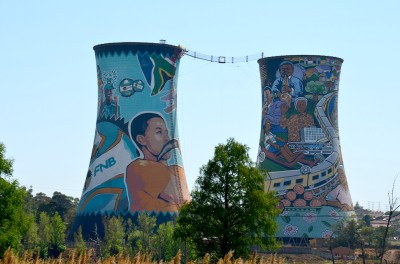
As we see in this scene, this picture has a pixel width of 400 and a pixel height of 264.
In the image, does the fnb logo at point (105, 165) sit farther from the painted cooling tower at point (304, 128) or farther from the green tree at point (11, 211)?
the green tree at point (11, 211)

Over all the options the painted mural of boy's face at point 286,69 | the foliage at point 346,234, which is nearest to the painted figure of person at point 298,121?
the painted mural of boy's face at point 286,69

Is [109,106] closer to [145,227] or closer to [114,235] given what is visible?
[145,227]

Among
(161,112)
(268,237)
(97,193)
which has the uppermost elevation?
(161,112)

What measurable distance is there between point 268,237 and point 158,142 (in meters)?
38.7

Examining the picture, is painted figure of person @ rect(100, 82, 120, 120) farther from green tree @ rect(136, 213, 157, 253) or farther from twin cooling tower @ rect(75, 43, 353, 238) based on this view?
green tree @ rect(136, 213, 157, 253)

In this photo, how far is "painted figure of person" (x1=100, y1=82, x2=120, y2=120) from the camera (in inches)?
2495

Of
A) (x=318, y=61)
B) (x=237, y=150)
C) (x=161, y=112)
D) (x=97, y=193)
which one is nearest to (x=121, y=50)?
(x=161, y=112)

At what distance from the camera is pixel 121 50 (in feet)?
207

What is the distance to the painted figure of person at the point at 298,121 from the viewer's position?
221ft

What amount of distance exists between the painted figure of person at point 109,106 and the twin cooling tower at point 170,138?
2.3 inches

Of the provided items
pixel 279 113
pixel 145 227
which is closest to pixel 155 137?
pixel 145 227

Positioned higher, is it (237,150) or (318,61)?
(318,61)

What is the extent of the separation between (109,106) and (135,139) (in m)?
2.56

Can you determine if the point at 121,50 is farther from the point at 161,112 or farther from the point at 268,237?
the point at 268,237
